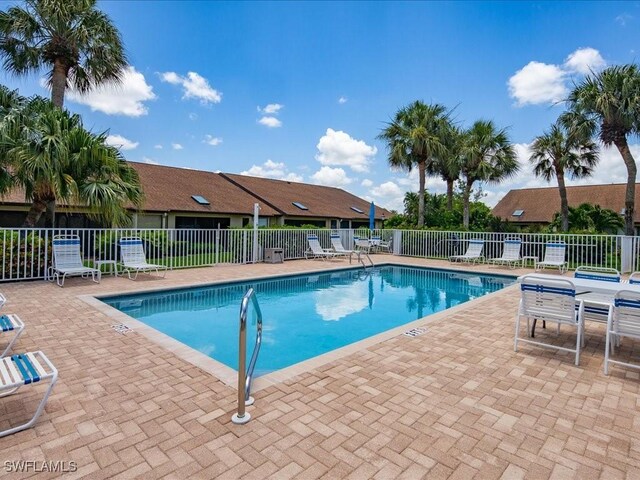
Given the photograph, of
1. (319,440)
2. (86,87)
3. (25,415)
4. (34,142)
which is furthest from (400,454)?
(86,87)

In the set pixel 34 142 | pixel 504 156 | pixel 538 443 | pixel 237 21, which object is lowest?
pixel 538 443

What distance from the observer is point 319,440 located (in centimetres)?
267

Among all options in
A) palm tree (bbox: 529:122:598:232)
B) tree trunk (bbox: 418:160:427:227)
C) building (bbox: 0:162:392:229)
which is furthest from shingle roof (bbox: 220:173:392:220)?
palm tree (bbox: 529:122:598:232)

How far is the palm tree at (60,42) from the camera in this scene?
423 inches

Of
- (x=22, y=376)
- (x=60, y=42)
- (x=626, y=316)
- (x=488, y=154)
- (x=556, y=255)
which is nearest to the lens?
(x=22, y=376)

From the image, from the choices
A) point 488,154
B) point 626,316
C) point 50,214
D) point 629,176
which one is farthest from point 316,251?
point 629,176

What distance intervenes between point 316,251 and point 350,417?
13.0 metres

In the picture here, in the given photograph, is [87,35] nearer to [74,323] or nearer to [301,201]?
[74,323]

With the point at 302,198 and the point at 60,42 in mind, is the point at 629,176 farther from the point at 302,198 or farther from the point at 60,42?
the point at 60,42

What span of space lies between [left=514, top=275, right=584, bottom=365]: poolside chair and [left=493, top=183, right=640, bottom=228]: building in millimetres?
28616

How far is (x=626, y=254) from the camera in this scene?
12.2 meters

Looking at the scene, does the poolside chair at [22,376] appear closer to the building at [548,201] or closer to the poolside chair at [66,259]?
the poolside chair at [66,259]

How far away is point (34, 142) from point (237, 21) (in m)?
8.05

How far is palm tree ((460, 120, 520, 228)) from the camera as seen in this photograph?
20.6m
